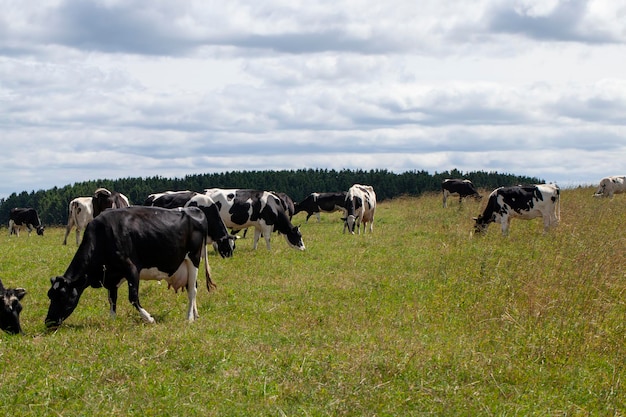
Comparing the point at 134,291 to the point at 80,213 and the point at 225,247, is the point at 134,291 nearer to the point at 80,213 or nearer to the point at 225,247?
the point at 225,247

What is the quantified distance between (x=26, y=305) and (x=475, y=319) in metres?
8.40

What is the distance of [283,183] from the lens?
329ft

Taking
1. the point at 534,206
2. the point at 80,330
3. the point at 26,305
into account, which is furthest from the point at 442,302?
the point at 534,206

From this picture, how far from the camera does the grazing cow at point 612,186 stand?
1656 inches

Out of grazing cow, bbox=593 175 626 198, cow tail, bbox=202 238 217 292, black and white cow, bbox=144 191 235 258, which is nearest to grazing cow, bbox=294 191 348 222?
grazing cow, bbox=593 175 626 198

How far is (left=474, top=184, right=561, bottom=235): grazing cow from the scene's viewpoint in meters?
25.2

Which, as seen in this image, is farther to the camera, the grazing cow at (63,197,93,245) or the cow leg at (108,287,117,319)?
the grazing cow at (63,197,93,245)

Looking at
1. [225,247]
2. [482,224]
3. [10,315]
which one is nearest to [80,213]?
[225,247]

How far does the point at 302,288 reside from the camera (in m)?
15.4

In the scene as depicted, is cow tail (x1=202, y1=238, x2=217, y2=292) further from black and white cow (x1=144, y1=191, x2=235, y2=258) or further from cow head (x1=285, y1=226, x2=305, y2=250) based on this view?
cow head (x1=285, y1=226, x2=305, y2=250)

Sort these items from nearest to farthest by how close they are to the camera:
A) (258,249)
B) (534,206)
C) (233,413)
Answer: (233,413) < (258,249) < (534,206)

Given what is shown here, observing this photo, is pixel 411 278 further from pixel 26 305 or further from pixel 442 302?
pixel 26 305

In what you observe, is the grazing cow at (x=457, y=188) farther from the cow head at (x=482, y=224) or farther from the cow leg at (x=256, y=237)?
the cow leg at (x=256, y=237)

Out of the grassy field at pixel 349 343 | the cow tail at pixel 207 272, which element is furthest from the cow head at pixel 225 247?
the cow tail at pixel 207 272
